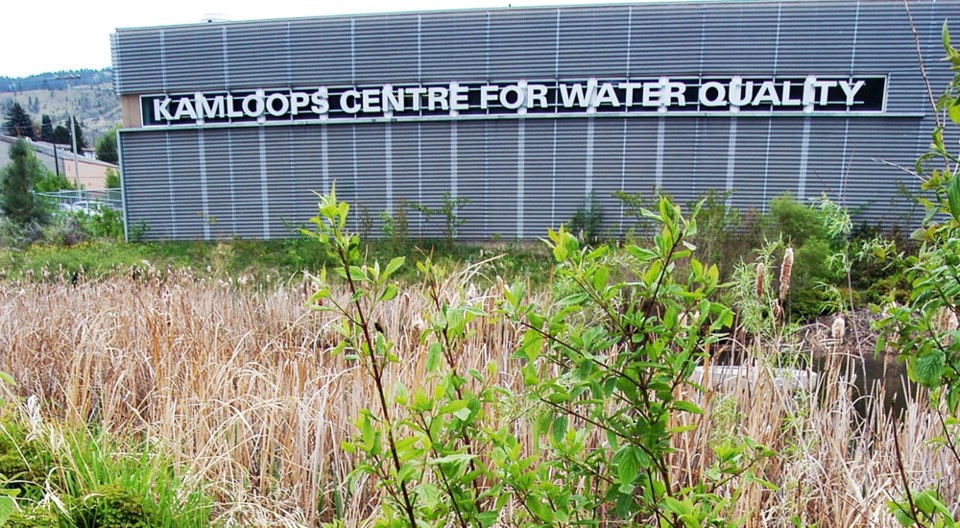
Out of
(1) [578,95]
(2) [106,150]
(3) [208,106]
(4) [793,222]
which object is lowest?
(2) [106,150]

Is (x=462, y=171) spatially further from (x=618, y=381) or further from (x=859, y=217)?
(x=618, y=381)

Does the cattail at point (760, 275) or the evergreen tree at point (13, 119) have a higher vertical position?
the evergreen tree at point (13, 119)

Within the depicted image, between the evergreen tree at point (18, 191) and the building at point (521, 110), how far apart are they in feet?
11.6

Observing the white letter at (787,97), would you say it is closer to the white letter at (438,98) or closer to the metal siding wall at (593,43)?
the metal siding wall at (593,43)

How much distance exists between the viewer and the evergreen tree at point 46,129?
70.7m

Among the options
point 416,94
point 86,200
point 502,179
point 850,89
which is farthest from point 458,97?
point 86,200

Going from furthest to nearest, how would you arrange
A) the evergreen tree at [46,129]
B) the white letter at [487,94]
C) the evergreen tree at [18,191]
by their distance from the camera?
the evergreen tree at [46,129]
the evergreen tree at [18,191]
the white letter at [487,94]

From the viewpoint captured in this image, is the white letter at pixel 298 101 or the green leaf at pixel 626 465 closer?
the green leaf at pixel 626 465

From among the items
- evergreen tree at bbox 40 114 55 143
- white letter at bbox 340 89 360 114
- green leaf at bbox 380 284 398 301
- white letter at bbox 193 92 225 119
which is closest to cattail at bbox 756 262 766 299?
green leaf at bbox 380 284 398 301

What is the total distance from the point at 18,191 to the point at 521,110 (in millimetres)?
14671

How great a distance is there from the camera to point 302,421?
2596 millimetres

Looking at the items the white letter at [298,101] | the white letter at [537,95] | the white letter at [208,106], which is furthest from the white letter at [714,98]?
the white letter at [208,106]

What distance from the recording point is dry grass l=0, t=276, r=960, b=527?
7.35 feet

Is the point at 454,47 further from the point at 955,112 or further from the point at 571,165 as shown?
the point at 955,112
